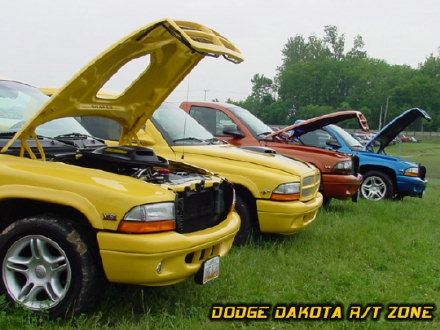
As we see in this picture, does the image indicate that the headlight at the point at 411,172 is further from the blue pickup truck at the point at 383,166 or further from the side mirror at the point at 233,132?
the side mirror at the point at 233,132

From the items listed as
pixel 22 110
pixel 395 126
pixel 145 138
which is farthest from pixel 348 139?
pixel 22 110

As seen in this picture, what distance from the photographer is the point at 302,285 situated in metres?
4.77

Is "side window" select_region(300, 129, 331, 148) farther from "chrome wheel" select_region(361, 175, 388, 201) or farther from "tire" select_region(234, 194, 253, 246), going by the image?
"tire" select_region(234, 194, 253, 246)

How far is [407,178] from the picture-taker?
10.6 m

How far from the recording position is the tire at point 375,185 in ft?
Result: 35.2

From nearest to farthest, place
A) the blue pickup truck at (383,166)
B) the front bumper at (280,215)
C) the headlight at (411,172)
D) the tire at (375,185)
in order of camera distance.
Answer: the front bumper at (280,215) → the blue pickup truck at (383,166) → the headlight at (411,172) → the tire at (375,185)

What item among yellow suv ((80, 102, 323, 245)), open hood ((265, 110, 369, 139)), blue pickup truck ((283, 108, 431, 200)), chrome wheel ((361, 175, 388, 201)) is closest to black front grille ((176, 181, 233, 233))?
yellow suv ((80, 102, 323, 245))

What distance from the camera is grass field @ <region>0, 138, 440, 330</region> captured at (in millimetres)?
3777

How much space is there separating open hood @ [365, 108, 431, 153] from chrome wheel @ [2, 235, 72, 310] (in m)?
8.11

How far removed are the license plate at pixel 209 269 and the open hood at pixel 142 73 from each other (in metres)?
1.55

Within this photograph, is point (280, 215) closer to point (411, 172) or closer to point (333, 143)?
point (333, 143)

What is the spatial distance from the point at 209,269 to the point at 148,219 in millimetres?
738

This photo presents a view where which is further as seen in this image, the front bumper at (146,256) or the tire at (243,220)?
the tire at (243,220)

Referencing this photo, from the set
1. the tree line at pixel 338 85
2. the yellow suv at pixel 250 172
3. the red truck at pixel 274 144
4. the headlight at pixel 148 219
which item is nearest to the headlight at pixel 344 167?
the red truck at pixel 274 144
